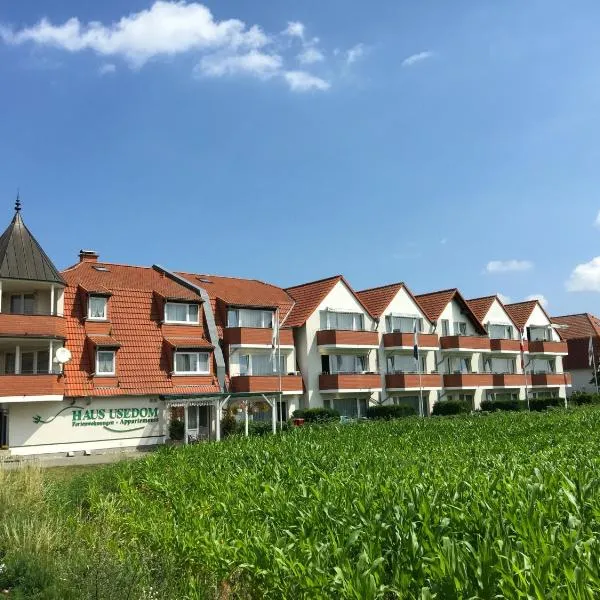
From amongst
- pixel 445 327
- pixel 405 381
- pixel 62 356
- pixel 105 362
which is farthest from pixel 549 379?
pixel 62 356

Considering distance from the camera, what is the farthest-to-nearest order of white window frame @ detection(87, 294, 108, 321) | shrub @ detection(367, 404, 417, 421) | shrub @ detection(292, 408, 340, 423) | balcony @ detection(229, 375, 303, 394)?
1. shrub @ detection(367, 404, 417, 421)
2. shrub @ detection(292, 408, 340, 423)
3. balcony @ detection(229, 375, 303, 394)
4. white window frame @ detection(87, 294, 108, 321)

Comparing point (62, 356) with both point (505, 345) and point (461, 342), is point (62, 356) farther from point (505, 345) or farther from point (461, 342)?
point (505, 345)

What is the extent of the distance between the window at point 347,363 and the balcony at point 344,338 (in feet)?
4.65

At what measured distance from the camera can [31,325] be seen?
33750mm

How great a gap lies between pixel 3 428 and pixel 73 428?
3393 mm

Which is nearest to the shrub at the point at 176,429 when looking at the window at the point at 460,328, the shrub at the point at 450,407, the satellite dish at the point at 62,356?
the satellite dish at the point at 62,356

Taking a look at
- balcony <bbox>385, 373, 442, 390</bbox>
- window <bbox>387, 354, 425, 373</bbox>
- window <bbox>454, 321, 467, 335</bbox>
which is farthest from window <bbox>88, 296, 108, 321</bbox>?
window <bbox>454, 321, 467, 335</bbox>

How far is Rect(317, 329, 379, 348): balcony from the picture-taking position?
4669cm

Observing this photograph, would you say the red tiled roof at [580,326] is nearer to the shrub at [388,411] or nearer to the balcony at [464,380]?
the balcony at [464,380]

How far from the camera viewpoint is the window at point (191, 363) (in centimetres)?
3959

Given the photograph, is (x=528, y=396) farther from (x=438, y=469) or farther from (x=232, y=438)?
(x=438, y=469)

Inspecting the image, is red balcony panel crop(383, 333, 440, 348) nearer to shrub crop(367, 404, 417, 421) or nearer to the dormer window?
shrub crop(367, 404, 417, 421)

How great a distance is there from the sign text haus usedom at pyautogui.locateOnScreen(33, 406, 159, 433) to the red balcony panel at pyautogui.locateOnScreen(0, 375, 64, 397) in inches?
63.8

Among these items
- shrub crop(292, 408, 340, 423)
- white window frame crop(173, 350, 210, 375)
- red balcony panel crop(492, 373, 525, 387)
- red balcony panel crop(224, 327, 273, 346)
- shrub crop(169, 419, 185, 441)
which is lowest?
shrub crop(169, 419, 185, 441)
